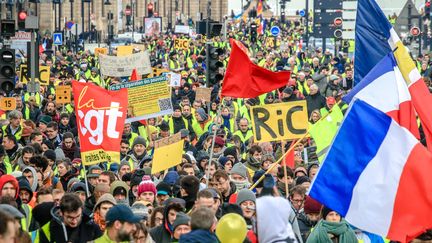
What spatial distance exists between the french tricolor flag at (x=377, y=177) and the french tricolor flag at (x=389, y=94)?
0.61 m

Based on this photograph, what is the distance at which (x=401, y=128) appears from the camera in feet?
34.3

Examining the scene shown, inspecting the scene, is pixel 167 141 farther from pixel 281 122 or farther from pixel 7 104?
pixel 7 104

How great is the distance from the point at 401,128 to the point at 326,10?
42.0m

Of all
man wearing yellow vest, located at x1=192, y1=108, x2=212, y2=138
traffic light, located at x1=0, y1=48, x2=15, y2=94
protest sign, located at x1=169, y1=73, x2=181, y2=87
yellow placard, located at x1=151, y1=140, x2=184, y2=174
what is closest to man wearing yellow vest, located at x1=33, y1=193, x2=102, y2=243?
yellow placard, located at x1=151, y1=140, x2=184, y2=174

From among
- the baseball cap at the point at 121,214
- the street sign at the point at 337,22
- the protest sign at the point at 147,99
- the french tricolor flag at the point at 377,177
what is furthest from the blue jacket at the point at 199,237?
the street sign at the point at 337,22

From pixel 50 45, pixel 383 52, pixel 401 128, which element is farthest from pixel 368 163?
pixel 50 45

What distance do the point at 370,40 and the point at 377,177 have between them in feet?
11.0

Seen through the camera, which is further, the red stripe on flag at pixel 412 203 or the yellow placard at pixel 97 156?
the yellow placard at pixel 97 156

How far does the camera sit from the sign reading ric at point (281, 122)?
52.3ft

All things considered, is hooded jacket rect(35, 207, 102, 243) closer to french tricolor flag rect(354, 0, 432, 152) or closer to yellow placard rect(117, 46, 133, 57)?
french tricolor flag rect(354, 0, 432, 152)

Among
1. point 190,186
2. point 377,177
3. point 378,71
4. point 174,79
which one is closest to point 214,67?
point 174,79

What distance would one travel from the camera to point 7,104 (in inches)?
952

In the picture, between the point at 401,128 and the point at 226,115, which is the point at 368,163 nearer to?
the point at 401,128

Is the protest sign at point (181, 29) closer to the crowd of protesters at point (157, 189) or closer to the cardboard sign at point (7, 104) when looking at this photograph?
the crowd of protesters at point (157, 189)
